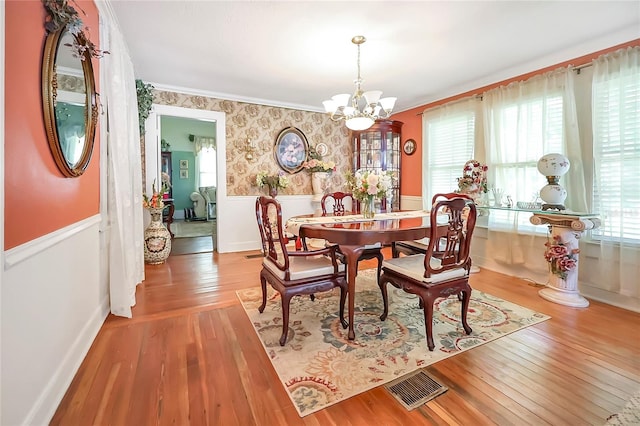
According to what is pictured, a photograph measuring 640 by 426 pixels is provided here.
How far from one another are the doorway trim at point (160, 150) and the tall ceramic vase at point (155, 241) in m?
0.49

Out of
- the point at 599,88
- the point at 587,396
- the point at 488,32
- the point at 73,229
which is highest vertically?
the point at 488,32

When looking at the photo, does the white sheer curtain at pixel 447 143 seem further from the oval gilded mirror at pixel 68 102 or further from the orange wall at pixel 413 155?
the oval gilded mirror at pixel 68 102

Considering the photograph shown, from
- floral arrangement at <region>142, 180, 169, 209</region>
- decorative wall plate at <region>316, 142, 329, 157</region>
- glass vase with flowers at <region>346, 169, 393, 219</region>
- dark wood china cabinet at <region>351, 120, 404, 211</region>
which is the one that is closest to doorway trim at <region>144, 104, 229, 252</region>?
floral arrangement at <region>142, 180, 169, 209</region>

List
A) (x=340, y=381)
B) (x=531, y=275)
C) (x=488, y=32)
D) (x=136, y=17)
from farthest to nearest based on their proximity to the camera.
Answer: (x=531, y=275), (x=488, y=32), (x=136, y=17), (x=340, y=381)

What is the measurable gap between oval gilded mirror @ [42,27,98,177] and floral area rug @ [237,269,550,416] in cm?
165

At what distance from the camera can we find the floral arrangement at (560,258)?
2674mm

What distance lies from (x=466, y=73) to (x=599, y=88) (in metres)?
1.34

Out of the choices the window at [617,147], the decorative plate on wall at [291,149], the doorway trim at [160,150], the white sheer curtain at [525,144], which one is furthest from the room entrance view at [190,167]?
the window at [617,147]

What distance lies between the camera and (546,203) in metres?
2.91

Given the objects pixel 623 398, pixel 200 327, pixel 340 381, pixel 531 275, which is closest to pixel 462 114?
pixel 531 275

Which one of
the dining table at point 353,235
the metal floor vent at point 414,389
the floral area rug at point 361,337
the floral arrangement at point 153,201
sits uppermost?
the floral arrangement at point 153,201

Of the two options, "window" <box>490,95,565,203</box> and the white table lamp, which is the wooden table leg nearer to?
the white table lamp

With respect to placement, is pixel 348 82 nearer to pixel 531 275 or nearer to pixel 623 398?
pixel 531 275

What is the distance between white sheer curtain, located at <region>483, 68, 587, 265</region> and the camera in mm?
2939
